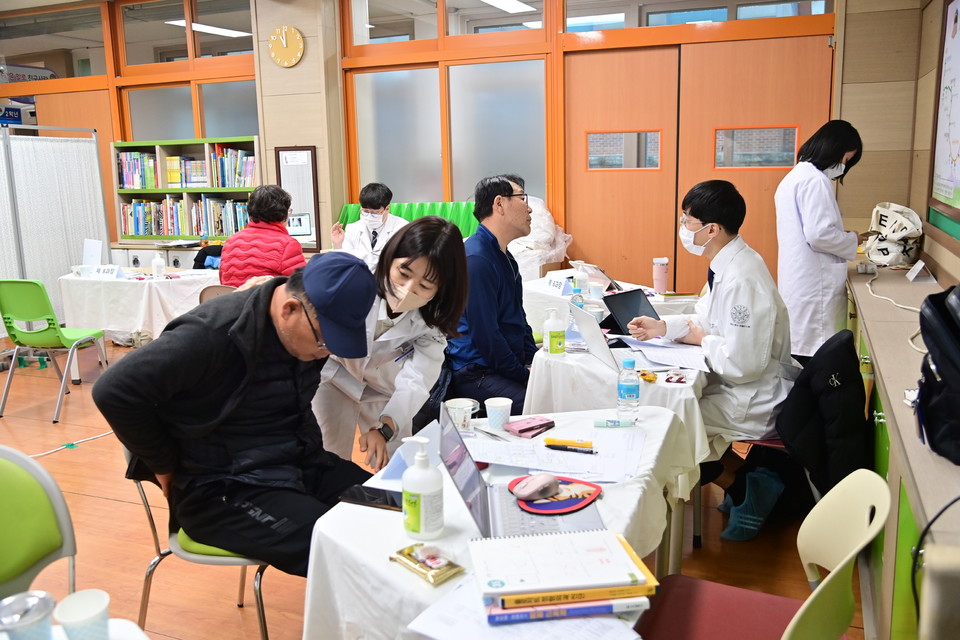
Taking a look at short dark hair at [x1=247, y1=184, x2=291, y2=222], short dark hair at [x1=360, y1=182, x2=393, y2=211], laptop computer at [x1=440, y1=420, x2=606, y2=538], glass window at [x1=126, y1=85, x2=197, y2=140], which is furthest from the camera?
glass window at [x1=126, y1=85, x2=197, y2=140]

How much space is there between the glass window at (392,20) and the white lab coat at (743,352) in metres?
4.30

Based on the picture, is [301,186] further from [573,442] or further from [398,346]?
[573,442]

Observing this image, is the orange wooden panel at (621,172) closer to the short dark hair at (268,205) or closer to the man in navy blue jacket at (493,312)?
the short dark hair at (268,205)

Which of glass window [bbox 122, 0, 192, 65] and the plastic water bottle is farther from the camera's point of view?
glass window [bbox 122, 0, 192, 65]

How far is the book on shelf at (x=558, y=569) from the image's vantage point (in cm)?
125

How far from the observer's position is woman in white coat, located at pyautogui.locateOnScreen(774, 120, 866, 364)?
3793mm

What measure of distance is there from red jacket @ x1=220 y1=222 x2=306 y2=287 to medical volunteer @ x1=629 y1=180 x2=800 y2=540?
2.64 m

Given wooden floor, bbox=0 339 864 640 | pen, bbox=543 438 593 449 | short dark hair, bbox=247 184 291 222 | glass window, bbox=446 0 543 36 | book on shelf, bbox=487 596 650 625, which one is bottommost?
wooden floor, bbox=0 339 864 640

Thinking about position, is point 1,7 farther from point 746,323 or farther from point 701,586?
point 701,586

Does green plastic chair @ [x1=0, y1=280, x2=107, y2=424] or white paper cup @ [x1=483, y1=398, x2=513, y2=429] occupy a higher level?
white paper cup @ [x1=483, y1=398, x2=513, y2=429]

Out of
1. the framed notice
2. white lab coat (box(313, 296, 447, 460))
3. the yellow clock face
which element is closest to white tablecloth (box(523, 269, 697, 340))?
white lab coat (box(313, 296, 447, 460))

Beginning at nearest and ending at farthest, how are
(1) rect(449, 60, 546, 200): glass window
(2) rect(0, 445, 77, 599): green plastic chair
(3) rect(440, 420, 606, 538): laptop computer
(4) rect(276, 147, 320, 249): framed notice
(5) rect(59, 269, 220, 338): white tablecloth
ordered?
1. (3) rect(440, 420, 606, 538): laptop computer
2. (2) rect(0, 445, 77, 599): green plastic chair
3. (5) rect(59, 269, 220, 338): white tablecloth
4. (1) rect(449, 60, 546, 200): glass window
5. (4) rect(276, 147, 320, 249): framed notice

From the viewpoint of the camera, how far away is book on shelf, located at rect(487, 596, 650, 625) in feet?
4.04

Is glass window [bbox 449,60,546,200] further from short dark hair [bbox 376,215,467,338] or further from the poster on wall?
short dark hair [bbox 376,215,467,338]
